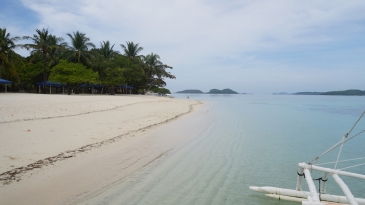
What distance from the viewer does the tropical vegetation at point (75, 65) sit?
32.4 m

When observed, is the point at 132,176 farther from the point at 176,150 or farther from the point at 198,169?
the point at 176,150

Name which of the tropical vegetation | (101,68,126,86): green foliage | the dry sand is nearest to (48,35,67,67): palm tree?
the tropical vegetation

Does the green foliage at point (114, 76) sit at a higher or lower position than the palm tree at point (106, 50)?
lower

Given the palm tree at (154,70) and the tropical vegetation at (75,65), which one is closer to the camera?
the tropical vegetation at (75,65)

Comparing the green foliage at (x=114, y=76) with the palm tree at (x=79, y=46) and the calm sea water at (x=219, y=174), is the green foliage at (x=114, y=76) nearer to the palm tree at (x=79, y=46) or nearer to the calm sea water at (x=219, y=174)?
the palm tree at (x=79, y=46)

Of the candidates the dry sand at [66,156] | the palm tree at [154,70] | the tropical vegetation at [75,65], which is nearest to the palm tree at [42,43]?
the tropical vegetation at [75,65]

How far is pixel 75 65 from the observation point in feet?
111

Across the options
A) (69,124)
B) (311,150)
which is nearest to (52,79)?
(69,124)

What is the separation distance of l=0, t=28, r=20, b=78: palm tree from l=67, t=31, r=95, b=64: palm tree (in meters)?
7.61

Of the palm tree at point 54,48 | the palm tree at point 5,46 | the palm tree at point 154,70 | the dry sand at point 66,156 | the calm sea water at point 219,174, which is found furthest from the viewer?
the palm tree at point 154,70

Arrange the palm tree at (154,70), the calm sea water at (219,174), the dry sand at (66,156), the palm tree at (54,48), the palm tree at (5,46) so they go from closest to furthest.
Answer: the dry sand at (66,156), the calm sea water at (219,174), the palm tree at (5,46), the palm tree at (54,48), the palm tree at (154,70)

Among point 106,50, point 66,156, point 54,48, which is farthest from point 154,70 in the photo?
point 66,156

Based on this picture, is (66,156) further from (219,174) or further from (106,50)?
(106,50)

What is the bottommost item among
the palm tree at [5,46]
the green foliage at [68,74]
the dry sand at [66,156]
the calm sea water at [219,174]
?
the calm sea water at [219,174]
